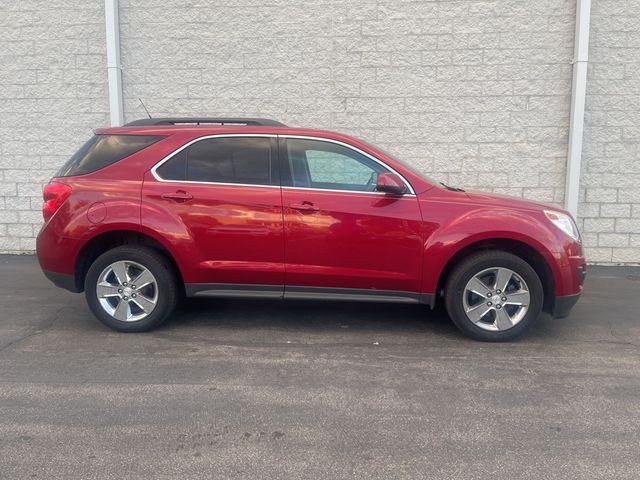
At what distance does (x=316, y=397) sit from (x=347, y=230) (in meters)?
1.54

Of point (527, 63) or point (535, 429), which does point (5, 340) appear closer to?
point (535, 429)

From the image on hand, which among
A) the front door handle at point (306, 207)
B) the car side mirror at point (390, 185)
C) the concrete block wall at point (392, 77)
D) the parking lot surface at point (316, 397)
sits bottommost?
the parking lot surface at point (316, 397)

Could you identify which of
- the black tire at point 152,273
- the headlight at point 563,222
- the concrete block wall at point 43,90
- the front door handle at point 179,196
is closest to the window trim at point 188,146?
the front door handle at point 179,196

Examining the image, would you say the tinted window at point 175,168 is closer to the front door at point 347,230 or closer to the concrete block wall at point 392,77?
the front door at point 347,230

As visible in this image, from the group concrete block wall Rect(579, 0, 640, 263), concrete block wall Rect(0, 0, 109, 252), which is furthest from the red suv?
concrete block wall Rect(0, 0, 109, 252)

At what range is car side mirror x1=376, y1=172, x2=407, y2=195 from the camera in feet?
15.4

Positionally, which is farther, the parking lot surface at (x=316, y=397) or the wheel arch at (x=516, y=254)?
the wheel arch at (x=516, y=254)

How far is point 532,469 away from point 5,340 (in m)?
4.40

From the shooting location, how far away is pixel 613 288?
6.87 metres

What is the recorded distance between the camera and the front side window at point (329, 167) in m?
4.88

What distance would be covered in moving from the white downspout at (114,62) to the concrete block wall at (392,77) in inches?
6.0

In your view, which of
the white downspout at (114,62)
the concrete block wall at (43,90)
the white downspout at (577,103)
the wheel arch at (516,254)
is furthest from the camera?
the concrete block wall at (43,90)

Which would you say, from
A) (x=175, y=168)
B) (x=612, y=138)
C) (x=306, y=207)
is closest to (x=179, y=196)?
(x=175, y=168)

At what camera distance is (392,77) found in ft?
26.2
